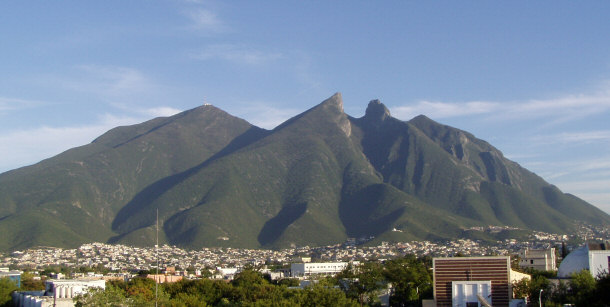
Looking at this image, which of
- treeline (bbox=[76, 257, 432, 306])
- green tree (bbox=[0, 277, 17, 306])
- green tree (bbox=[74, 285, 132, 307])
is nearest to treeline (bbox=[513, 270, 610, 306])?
treeline (bbox=[76, 257, 432, 306])

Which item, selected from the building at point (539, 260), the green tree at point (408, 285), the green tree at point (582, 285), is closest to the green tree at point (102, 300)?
the green tree at point (582, 285)

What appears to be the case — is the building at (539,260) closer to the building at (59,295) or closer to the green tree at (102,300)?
the building at (59,295)

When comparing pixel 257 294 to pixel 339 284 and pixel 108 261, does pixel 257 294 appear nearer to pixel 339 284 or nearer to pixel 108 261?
pixel 339 284

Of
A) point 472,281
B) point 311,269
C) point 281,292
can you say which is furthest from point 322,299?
point 311,269

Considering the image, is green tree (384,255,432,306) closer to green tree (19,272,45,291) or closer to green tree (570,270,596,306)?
green tree (570,270,596,306)

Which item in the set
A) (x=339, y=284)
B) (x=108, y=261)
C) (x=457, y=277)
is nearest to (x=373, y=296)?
(x=339, y=284)

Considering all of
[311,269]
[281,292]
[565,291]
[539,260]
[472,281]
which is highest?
[539,260]

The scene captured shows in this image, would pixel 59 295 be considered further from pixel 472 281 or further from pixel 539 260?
pixel 539 260
